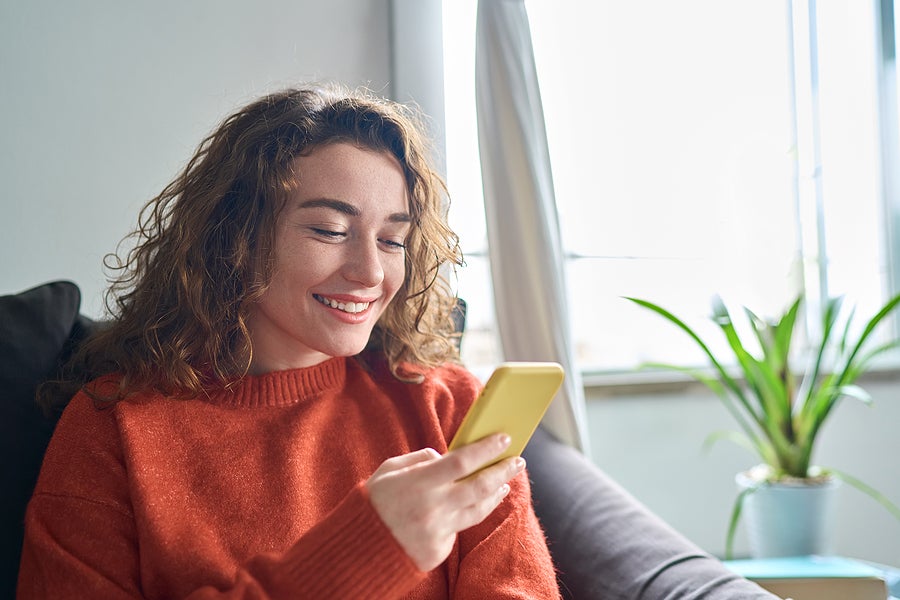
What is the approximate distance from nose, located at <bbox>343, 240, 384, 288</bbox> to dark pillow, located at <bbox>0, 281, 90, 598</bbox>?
0.50 metres

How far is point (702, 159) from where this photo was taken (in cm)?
248

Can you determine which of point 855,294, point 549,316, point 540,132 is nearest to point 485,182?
point 540,132

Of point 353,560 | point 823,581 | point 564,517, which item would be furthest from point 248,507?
point 823,581

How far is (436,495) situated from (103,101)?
1271mm

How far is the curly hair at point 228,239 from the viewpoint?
3.34 feet

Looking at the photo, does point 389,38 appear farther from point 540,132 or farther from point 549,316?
point 549,316

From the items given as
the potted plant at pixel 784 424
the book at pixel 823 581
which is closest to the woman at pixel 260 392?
the book at pixel 823 581

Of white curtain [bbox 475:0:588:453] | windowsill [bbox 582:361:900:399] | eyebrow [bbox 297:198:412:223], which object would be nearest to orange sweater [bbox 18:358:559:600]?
eyebrow [bbox 297:198:412:223]

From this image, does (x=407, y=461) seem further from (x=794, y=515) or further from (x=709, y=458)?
(x=709, y=458)

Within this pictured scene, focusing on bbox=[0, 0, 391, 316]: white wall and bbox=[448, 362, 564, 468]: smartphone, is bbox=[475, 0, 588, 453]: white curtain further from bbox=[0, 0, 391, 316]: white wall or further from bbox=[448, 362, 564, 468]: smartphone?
bbox=[448, 362, 564, 468]: smartphone

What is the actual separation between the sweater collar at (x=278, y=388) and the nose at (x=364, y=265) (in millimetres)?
194

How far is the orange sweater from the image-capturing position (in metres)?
0.77

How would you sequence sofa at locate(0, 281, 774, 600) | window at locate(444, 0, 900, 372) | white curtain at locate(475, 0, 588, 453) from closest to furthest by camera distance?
sofa at locate(0, 281, 774, 600), white curtain at locate(475, 0, 588, 453), window at locate(444, 0, 900, 372)

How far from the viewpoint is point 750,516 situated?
197 cm
